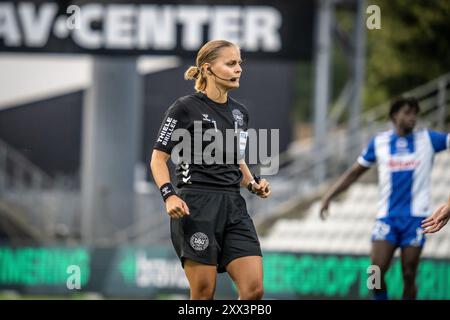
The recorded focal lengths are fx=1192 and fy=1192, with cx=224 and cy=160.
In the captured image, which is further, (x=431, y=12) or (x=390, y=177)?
(x=431, y=12)

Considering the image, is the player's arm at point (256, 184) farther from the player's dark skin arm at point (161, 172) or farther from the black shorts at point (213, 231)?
the player's dark skin arm at point (161, 172)

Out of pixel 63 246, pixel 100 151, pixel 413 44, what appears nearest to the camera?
pixel 63 246

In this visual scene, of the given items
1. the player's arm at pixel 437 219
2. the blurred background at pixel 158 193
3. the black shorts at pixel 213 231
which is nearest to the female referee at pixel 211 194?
the black shorts at pixel 213 231

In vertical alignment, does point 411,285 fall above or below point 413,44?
below

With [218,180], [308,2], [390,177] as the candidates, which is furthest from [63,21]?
[218,180]

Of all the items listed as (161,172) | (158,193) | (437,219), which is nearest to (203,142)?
(161,172)

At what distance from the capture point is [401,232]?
1040 cm

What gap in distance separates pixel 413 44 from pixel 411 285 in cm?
1535

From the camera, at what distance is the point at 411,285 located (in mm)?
10227

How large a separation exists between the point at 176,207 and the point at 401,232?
354cm

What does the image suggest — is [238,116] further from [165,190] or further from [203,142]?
[165,190]

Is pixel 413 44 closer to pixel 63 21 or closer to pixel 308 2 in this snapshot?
pixel 308 2

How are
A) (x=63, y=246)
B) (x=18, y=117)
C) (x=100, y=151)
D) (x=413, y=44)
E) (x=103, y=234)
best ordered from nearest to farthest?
1. (x=63, y=246)
2. (x=103, y=234)
3. (x=100, y=151)
4. (x=413, y=44)
5. (x=18, y=117)

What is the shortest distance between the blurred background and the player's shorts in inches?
128
